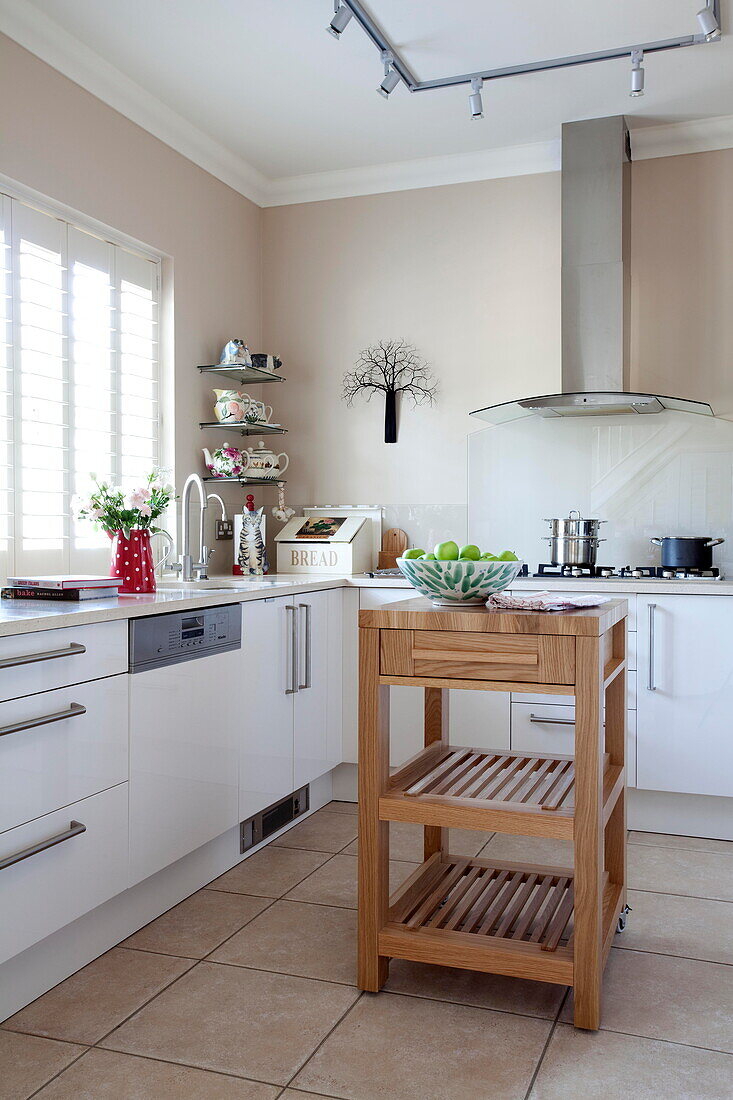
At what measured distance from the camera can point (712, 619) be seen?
123 inches

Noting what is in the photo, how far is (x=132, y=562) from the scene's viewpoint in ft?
9.09

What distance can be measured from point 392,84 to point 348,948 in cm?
266

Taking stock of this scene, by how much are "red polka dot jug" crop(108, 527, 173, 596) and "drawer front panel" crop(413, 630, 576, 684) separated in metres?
1.12

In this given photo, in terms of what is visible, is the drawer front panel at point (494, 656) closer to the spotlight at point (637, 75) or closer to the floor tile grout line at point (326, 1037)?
the floor tile grout line at point (326, 1037)

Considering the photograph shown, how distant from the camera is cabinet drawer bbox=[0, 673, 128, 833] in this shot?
1.88 m

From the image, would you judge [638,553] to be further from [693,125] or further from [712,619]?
[693,125]

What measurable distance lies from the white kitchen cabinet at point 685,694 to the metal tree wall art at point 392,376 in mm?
1429

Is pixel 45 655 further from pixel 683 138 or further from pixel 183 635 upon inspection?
pixel 683 138

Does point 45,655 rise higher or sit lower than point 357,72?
lower

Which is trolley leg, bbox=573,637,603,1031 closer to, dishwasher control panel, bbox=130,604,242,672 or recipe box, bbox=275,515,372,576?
dishwasher control panel, bbox=130,604,242,672

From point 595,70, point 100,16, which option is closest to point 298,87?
point 100,16

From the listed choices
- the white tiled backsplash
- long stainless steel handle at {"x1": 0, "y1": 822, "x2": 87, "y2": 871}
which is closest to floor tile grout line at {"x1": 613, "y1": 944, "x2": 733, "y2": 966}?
long stainless steel handle at {"x1": 0, "y1": 822, "x2": 87, "y2": 871}

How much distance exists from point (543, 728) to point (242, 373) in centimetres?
195

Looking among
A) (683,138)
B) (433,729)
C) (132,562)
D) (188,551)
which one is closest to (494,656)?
(433,729)
